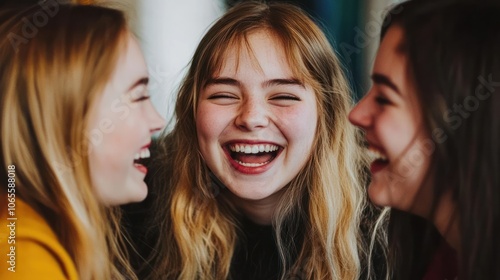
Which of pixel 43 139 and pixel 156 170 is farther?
pixel 156 170

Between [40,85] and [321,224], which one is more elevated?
[40,85]

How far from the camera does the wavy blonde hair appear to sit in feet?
2.69

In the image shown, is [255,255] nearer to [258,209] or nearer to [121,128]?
[258,209]

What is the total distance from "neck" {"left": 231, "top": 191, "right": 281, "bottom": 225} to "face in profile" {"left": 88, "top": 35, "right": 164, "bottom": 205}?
0.18m

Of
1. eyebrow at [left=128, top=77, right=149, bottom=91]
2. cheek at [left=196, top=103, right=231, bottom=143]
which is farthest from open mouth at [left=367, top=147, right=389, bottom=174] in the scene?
eyebrow at [left=128, top=77, right=149, bottom=91]

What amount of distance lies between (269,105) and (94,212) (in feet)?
0.87

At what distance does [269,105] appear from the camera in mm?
807

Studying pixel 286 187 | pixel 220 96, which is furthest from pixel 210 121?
pixel 286 187

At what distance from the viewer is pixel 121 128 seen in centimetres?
75

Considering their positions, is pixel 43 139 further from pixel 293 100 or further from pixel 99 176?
pixel 293 100

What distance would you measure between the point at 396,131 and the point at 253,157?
22cm

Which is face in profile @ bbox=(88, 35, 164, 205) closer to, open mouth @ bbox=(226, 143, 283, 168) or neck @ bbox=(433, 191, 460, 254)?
open mouth @ bbox=(226, 143, 283, 168)

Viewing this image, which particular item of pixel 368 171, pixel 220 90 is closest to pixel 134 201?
pixel 220 90

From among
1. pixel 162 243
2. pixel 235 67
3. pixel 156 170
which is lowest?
pixel 162 243
